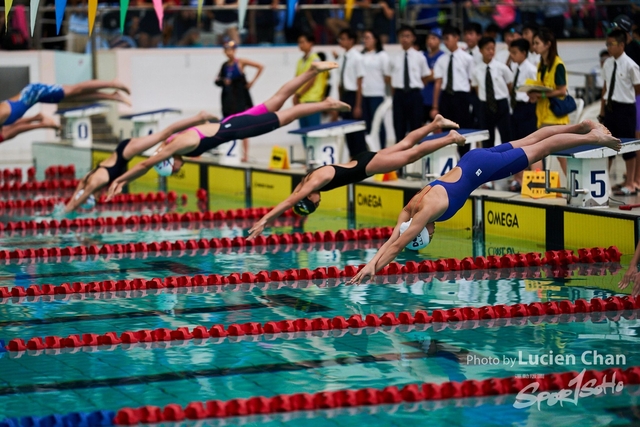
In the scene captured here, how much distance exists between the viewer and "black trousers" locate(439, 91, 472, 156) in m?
11.0

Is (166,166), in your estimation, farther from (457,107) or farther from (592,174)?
(457,107)

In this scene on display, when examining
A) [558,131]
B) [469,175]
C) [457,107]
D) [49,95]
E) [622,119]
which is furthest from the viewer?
[457,107]

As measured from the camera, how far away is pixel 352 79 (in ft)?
40.0

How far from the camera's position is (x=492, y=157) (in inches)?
278

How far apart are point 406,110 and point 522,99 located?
2028 millimetres

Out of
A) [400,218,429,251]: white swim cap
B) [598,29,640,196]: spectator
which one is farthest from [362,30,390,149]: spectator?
[400,218,429,251]: white swim cap

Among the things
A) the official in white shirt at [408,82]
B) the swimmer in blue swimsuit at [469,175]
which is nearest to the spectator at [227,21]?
the official in white shirt at [408,82]

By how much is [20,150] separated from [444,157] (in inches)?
424

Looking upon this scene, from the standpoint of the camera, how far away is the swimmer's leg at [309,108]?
29.3 feet

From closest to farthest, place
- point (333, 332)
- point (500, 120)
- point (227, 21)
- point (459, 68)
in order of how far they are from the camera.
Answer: point (333, 332) < point (500, 120) < point (459, 68) < point (227, 21)

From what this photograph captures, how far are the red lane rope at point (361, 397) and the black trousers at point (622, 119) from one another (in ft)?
15.8

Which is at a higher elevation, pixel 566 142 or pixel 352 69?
pixel 352 69

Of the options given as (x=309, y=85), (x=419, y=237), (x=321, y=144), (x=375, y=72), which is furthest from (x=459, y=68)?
(x=419, y=237)

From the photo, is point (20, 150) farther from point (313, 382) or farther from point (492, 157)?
point (313, 382)
